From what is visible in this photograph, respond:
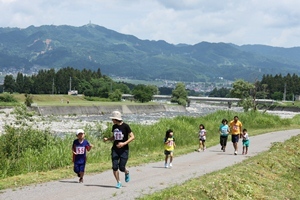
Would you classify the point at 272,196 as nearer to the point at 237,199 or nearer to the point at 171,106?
the point at 237,199

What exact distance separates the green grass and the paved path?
2.21 ft

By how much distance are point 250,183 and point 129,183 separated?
3.60m

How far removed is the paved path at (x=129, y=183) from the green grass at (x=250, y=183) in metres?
0.67

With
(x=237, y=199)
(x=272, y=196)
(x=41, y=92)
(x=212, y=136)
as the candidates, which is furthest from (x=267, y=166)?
(x=41, y=92)

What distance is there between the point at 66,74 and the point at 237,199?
454ft

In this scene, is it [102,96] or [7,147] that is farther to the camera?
[102,96]

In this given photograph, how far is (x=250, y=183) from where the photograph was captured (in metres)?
13.0

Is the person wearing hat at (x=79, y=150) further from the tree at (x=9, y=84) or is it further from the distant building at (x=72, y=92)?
the tree at (x=9, y=84)

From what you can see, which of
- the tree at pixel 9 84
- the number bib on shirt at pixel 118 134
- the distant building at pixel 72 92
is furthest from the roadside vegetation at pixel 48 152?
the tree at pixel 9 84

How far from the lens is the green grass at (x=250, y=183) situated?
1065 centimetres

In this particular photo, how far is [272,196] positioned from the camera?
41.6ft

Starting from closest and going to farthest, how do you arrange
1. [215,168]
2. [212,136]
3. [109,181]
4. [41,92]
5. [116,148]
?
[116,148] < [109,181] < [215,168] < [212,136] < [41,92]

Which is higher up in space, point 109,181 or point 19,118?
point 19,118

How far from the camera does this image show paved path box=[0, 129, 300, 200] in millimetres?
10070
